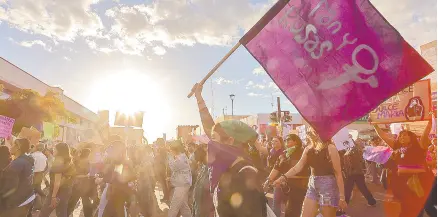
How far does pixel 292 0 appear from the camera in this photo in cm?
353

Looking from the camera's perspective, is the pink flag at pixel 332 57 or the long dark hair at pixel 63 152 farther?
the long dark hair at pixel 63 152

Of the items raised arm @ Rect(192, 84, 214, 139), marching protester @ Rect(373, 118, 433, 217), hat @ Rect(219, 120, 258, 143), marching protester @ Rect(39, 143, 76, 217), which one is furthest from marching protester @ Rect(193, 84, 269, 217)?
marching protester @ Rect(39, 143, 76, 217)

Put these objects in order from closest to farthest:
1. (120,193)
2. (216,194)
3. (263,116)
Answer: (216,194)
(120,193)
(263,116)

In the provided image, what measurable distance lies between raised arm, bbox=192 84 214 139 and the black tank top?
2.09m

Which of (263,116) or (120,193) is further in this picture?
(263,116)

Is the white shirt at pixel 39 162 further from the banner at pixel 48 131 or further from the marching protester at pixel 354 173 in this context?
the marching protester at pixel 354 173

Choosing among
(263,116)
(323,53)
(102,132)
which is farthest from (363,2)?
(263,116)

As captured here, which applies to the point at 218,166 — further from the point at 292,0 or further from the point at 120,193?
the point at 120,193

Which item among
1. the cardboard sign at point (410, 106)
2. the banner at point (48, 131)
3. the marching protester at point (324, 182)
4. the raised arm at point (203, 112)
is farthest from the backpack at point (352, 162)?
the banner at point (48, 131)

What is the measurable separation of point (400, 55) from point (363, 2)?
58 centimetres

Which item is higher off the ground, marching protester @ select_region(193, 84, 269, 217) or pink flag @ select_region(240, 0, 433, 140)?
pink flag @ select_region(240, 0, 433, 140)

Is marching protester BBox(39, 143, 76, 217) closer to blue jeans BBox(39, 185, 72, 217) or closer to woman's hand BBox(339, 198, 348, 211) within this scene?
blue jeans BBox(39, 185, 72, 217)

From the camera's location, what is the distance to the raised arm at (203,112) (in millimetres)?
4154

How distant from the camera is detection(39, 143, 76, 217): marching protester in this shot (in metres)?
7.46
